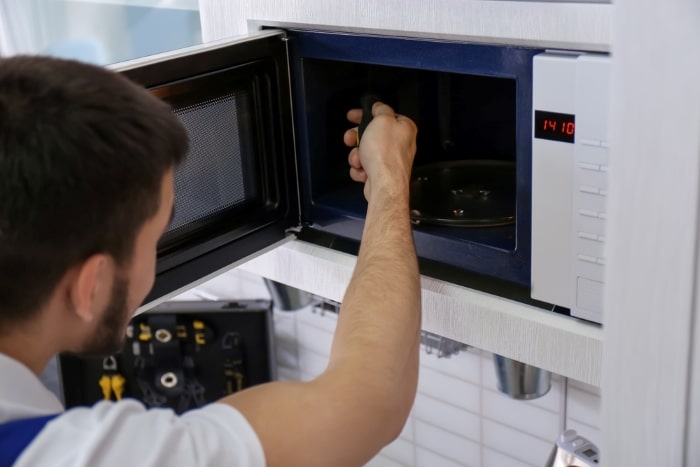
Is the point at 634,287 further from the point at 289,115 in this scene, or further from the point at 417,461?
the point at 417,461

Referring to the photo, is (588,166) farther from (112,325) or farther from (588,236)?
(112,325)

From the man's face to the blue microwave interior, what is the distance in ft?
0.96

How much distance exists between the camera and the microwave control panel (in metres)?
0.76

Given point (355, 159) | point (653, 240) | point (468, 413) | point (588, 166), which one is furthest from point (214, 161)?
point (468, 413)

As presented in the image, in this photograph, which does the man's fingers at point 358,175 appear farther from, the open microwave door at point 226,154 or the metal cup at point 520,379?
the metal cup at point 520,379

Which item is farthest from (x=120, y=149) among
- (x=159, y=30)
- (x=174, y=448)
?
(x=159, y=30)

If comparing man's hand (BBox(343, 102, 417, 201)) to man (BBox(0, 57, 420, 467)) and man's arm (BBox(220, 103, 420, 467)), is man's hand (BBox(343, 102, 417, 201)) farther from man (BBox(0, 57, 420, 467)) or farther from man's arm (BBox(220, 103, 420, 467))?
man (BBox(0, 57, 420, 467))

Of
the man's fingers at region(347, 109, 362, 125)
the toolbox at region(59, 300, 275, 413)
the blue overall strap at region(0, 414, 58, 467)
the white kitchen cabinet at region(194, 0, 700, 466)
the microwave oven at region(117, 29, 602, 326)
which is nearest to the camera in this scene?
the white kitchen cabinet at region(194, 0, 700, 466)

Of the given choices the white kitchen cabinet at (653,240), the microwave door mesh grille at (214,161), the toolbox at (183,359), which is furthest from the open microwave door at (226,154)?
the toolbox at (183,359)

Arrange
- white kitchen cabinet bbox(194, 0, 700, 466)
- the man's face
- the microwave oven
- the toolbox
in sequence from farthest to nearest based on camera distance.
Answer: the toolbox, the microwave oven, the man's face, white kitchen cabinet bbox(194, 0, 700, 466)

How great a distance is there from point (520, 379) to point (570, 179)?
524 millimetres

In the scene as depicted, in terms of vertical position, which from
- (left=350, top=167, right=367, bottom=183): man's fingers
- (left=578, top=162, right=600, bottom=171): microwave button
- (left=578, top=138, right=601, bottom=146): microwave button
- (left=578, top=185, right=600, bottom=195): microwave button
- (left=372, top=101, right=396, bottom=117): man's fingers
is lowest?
(left=350, top=167, right=367, bottom=183): man's fingers

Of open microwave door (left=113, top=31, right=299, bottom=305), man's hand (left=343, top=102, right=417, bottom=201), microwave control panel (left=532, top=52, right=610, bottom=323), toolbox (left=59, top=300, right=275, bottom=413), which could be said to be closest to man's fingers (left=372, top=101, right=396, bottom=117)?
man's hand (left=343, top=102, right=417, bottom=201)

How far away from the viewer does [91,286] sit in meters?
0.69
